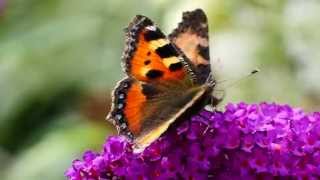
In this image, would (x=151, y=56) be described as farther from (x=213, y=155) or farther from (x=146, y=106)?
(x=213, y=155)

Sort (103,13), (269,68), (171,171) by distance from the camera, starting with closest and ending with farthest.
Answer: (171,171) < (269,68) < (103,13)

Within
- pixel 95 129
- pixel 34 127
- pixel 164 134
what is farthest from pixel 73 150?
pixel 164 134

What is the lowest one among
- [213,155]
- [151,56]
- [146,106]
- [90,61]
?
[90,61]

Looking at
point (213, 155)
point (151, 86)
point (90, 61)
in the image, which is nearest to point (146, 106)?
point (151, 86)

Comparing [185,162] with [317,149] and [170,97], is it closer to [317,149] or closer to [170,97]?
A: [170,97]

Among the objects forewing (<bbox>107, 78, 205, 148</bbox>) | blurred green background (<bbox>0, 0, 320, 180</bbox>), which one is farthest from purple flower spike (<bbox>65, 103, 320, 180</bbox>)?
blurred green background (<bbox>0, 0, 320, 180</bbox>)

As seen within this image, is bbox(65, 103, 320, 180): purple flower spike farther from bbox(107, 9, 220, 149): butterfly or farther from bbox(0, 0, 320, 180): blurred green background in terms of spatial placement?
bbox(0, 0, 320, 180): blurred green background

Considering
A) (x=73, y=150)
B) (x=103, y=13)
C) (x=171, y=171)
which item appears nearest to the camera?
(x=171, y=171)
